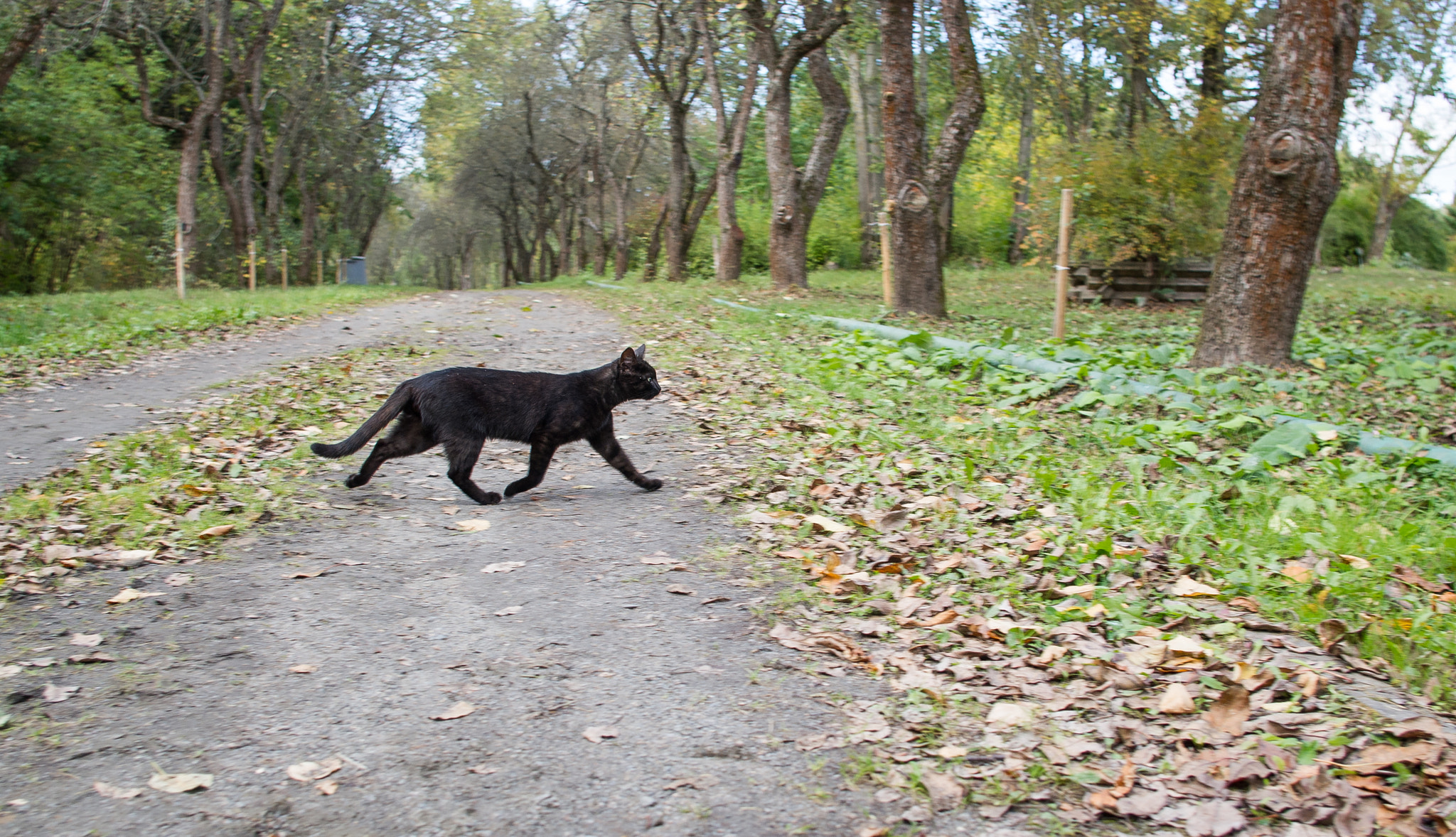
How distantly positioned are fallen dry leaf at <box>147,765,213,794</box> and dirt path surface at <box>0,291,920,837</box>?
28mm

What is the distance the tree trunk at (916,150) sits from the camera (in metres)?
13.5

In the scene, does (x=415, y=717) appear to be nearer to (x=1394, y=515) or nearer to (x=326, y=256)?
(x=1394, y=515)

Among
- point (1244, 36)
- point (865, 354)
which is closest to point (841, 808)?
point (865, 354)

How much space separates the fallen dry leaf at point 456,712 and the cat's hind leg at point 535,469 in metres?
2.85

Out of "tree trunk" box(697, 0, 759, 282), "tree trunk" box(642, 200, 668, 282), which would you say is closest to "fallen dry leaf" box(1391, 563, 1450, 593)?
"tree trunk" box(697, 0, 759, 282)

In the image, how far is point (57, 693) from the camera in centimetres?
347

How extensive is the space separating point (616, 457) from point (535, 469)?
0.51 metres

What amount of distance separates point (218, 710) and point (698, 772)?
1673 mm

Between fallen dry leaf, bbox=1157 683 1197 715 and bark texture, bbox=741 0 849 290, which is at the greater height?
bark texture, bbox=741 0 849 290

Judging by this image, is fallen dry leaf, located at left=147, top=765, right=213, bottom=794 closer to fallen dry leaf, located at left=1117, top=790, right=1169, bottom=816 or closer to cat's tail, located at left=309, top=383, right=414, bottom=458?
fallen dry leaf, located at left=1117, top=790, right=1169, bottom=816

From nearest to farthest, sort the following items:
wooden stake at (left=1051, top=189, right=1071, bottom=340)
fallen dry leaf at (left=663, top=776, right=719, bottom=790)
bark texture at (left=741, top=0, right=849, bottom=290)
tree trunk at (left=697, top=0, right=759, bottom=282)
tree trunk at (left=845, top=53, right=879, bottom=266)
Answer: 1. fallen dry leaf at (left=663, top=776, right=719, bottom=790)
2. wooden stake at (left=1051, top=189, right=1071, bottom=340)
3. bark texture at (left=741, top=0, right=849, bottom=290)
4. tree trunk at (left=697, top=0, right=759, bottom=282)
5. tree trunk at (left=845, top=53, right=879, bottom=266)

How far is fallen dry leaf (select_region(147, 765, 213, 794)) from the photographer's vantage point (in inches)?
114

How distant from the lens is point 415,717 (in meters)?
3.35

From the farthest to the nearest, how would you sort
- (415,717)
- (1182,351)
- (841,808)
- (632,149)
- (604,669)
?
1. (632,149)
2. (1182,351)
3. (604,669)
4. (415,717)
5. (841,808)
